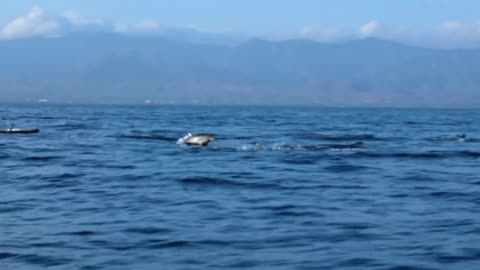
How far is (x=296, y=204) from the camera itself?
2125 centimetres

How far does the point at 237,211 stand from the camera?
65.6ft

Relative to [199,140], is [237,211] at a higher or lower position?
higher

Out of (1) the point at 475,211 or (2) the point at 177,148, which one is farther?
(2) the point at 177,148

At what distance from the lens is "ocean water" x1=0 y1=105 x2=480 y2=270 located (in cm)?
1484

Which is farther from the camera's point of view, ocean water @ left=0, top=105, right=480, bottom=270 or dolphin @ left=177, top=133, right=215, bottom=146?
dolphin @ left=177, top=133, right=215, bottom=146

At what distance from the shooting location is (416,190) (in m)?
24.8

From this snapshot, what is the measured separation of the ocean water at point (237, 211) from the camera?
14836 millimetres

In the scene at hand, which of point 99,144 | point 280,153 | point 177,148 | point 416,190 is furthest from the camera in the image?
point 99,144

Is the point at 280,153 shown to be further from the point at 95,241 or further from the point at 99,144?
the point at 95,241

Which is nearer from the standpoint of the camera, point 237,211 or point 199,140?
point 237,211

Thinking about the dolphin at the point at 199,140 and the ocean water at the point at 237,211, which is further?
the dolphin at the point at 199,140

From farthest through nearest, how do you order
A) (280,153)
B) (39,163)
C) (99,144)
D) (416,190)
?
1. (99,144)
2. (280,153)
3. (39,163)
4. (416,190)

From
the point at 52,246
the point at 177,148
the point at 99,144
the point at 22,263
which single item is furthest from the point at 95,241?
the point at 99,144

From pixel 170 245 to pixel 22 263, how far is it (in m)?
2.71
